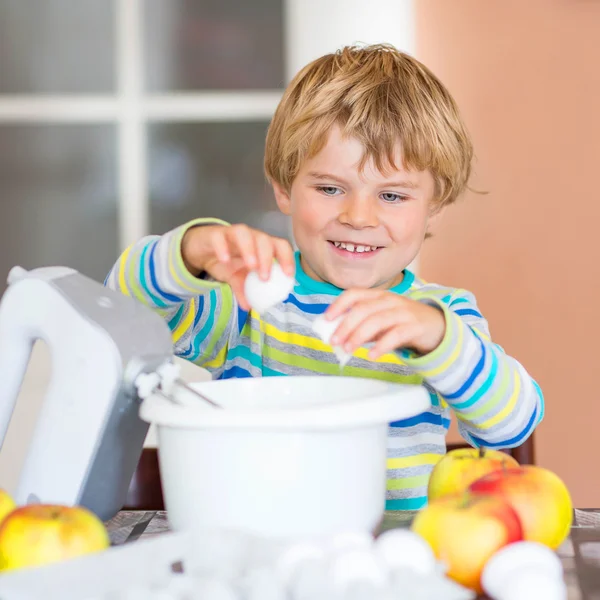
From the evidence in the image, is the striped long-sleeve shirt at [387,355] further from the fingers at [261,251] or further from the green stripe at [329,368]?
the fingers at [261,251]

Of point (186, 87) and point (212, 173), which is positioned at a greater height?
point (186, 87)

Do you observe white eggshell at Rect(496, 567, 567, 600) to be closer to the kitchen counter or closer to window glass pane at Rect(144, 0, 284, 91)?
Result: the kitchen counter

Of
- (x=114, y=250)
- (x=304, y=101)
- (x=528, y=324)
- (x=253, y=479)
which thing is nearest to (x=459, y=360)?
(x=253, y=479)

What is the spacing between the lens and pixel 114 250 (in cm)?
229

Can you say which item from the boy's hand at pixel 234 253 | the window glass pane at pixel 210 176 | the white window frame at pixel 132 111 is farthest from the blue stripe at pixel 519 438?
the white window frame at pixel 132 111

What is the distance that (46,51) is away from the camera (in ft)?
7.41

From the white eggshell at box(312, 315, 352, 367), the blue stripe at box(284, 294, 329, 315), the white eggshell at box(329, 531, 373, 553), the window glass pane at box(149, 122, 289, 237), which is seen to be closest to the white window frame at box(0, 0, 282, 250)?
the window glass pane at box(149, 122, 289, 237)

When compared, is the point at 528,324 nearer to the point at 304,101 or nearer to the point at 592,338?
the point at 592,338

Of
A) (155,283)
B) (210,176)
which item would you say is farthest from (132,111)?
(155,283)

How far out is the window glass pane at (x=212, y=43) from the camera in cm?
224

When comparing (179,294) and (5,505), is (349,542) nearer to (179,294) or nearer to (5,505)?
(5,505)

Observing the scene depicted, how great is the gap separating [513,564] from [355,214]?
640 mm

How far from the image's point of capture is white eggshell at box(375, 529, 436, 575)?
563mm

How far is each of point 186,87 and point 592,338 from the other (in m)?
1.19
